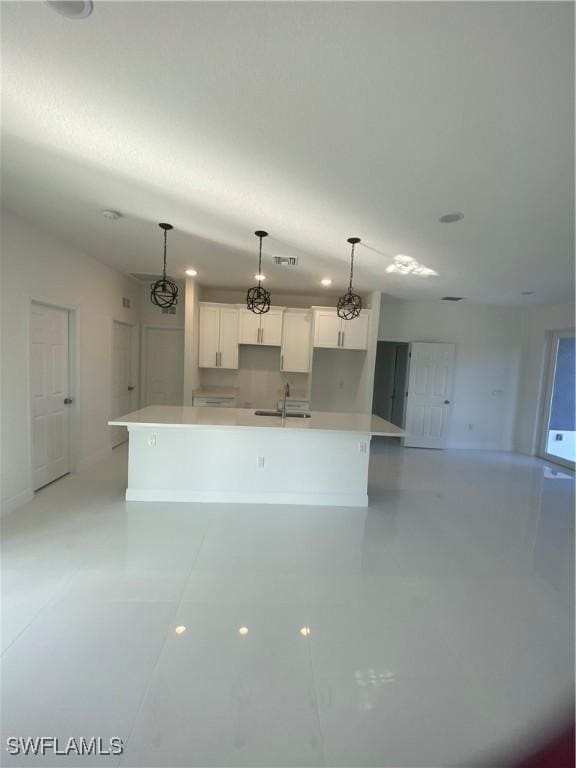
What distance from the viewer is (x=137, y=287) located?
576cm

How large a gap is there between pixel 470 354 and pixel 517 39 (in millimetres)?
5779

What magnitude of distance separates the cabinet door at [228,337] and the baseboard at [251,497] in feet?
8.87

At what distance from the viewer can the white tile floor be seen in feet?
4.47

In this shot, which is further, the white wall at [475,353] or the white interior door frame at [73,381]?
the white wall at [475,353]

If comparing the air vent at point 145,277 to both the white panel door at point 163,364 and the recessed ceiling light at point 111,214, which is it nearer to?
the white panel door at point 163,364

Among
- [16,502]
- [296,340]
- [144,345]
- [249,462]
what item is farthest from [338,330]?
[16,502]

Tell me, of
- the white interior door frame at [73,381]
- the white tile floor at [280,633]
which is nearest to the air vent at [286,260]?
the white interior door frame at [73,381]

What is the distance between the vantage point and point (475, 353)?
6.32 meters

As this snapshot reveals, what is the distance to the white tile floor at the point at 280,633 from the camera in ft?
4.47

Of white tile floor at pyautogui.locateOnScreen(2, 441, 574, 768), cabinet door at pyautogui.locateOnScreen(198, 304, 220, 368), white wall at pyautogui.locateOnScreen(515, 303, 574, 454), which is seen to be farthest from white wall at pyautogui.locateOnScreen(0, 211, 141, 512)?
white wall at pyautogui.locateOnScreen(515, 303, 574, 454)

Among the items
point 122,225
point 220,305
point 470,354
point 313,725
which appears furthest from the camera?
point 470,354

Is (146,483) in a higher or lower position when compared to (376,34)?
lower

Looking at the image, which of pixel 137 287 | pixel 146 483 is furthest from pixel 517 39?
pixel 137 287

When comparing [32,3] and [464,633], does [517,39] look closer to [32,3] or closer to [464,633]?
[32,3]
